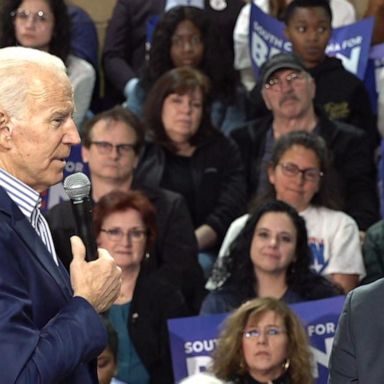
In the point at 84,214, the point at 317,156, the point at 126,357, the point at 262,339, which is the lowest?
the point at 126,357

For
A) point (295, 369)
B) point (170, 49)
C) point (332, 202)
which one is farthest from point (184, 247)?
point (170, 49)

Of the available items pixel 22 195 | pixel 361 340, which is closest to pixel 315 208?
pixel 361 340

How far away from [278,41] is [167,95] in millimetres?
1043

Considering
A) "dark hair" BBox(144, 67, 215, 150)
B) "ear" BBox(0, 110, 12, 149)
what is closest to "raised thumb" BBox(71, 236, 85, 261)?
"ear" BBox(0, 110, 12, 149)

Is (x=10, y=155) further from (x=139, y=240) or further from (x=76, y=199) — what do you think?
(x=139, y=240)

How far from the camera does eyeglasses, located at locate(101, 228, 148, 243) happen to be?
5.33 metres

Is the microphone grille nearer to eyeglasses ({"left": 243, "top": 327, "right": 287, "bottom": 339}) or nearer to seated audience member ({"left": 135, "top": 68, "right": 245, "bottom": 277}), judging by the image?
eyeglasses ({"left": 243, "top": 327, "right": 287, "bottom": 339})

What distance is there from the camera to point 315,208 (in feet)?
19.1

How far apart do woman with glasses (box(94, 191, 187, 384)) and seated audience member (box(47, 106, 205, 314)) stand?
0.16 m

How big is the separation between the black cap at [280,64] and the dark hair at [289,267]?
3.76 feet

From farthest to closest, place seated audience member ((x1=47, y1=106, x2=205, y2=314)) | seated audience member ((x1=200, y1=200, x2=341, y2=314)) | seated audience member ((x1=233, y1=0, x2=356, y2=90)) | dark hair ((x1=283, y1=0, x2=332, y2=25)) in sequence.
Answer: seated audience member ((x1=233, y1=0, x2=356, y2=90)), dark hair ((x1=283, y1=0, x2=332, y2=25)), seated audience member ((x1=47, y1=106, x2=205, y2=314)), seated audience member ((x1=200, y1=200, x2=341, y2=314))

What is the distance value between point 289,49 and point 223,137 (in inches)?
35.5

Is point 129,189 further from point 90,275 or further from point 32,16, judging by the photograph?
point 90,275

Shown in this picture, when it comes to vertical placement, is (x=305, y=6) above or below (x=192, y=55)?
above
